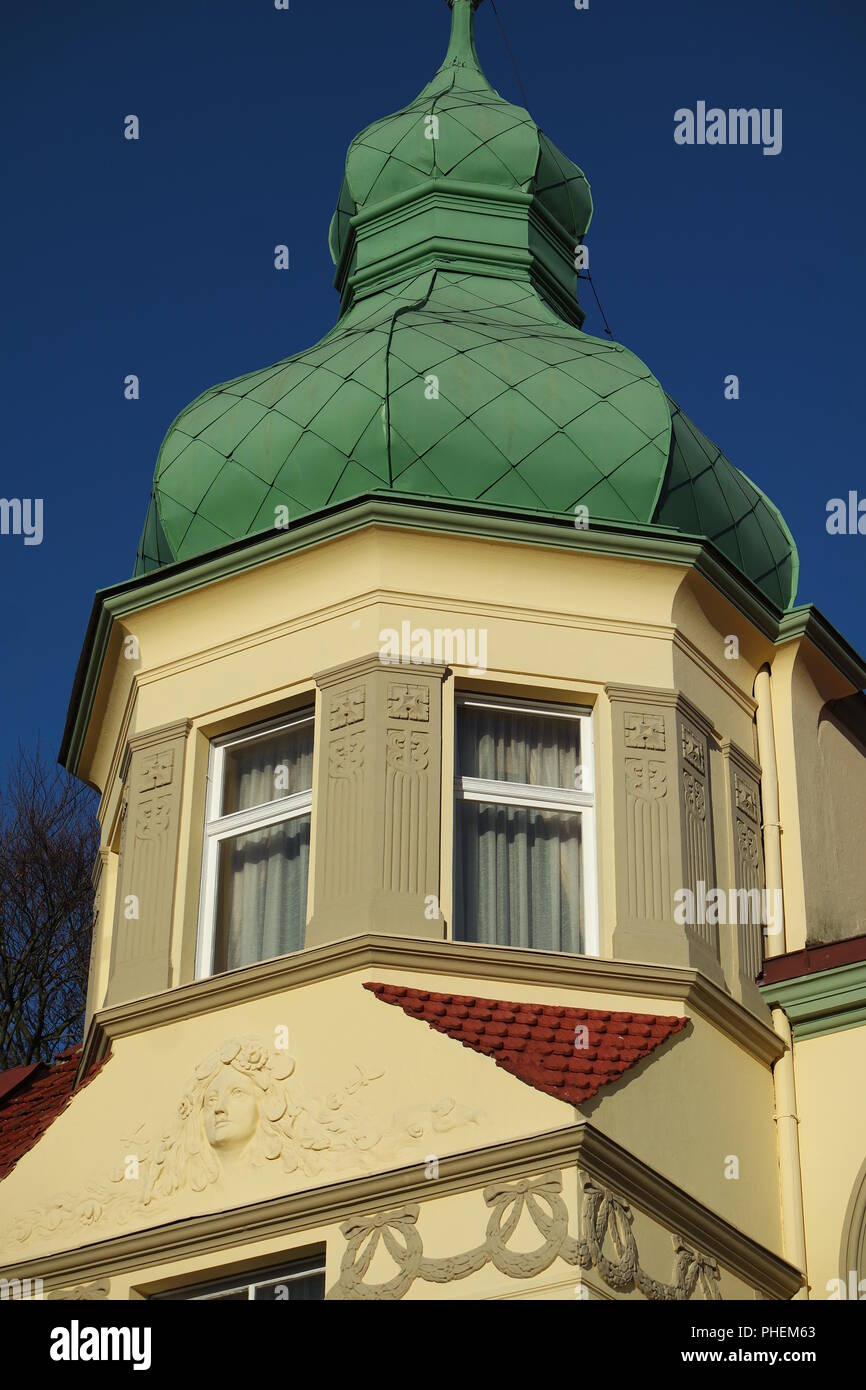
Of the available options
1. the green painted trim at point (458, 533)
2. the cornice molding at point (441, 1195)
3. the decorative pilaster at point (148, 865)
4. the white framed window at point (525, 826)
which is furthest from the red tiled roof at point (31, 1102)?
the green painted trim at point (458, 533)

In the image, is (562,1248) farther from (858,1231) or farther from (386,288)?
(386,288)

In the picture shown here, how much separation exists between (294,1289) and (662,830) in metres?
3.68

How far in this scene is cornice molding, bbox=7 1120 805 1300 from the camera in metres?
12.2

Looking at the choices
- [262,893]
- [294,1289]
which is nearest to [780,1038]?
[262,893]

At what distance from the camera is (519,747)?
1488cm

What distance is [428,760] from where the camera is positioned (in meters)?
14.3

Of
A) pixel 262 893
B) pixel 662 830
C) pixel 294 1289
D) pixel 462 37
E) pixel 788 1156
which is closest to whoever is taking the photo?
pixel 294 1289

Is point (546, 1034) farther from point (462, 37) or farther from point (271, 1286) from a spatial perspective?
point (462, 37)

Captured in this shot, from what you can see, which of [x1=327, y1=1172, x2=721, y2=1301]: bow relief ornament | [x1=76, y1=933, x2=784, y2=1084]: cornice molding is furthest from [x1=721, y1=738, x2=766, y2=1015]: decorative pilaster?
[x1=327, y1=1172, x2=721, y2=1301]: bow relief ornament

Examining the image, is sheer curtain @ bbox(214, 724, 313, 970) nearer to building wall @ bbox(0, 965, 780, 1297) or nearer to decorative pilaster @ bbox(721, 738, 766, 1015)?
building wall @ bbox(0, 965, 780, 1297)

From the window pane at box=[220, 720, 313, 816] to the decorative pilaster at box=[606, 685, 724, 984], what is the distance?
2.00 meters

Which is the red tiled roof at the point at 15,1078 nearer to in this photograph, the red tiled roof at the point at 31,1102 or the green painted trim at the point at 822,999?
the red tiled roof at the point at 31,1102
